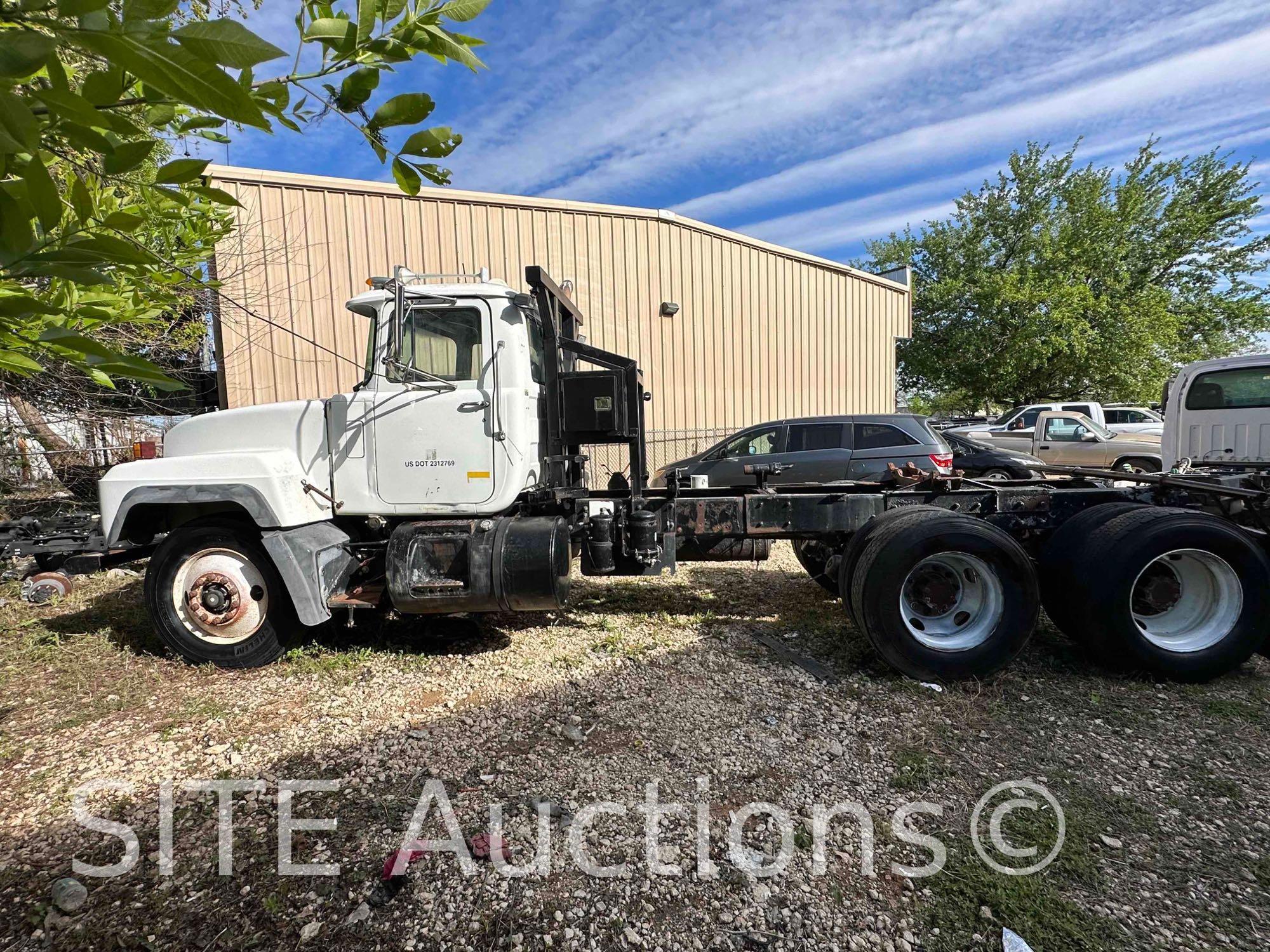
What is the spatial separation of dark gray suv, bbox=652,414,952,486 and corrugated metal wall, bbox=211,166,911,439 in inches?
144

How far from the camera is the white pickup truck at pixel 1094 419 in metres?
15.6

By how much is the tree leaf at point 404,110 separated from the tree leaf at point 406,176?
0.44 ft

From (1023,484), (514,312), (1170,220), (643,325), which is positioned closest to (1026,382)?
(1170,220)

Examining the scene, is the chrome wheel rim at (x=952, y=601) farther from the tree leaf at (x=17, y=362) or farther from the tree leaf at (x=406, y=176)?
the tree leaf at (x=17, y=362)

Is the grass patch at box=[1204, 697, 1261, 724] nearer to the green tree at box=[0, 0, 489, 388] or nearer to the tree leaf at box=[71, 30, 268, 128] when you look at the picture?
the green tree at box=[0, 0, 489, 388]

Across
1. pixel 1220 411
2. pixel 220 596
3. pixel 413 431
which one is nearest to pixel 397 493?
pixel 413 431

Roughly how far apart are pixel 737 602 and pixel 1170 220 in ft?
106

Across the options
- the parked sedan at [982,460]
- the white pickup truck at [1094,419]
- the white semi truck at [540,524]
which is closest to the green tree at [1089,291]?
the white pickup truck at [1094,419]

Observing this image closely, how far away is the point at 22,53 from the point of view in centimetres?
62

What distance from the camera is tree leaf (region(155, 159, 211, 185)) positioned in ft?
3.26

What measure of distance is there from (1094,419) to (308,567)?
17858 mm

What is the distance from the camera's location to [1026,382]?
26391mm

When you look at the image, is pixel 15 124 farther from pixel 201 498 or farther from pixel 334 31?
pixel 201 498

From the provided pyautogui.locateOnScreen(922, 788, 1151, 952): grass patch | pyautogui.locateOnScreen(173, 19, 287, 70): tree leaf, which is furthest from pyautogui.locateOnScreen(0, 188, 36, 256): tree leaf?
pyautogui.locateOnScreen(922, 788, 1151, 952): grass patch
